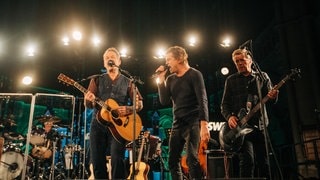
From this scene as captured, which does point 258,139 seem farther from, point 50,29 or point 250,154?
point 50,29

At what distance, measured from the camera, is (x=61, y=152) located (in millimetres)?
10047

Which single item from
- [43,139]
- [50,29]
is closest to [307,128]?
[43,139]

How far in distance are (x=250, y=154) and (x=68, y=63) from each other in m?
12.3

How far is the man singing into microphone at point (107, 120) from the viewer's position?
140 inches

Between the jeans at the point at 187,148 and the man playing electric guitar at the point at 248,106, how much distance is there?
95 cm

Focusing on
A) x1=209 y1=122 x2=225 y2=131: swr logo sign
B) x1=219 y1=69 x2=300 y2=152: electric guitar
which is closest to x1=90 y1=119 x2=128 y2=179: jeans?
x1=219 y1=69 x2=300 y2=152: electric guitar

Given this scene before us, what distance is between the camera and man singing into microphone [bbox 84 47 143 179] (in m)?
3.57

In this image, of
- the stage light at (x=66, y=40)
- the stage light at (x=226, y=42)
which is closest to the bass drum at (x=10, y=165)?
the stage light at (x=66, y=40)

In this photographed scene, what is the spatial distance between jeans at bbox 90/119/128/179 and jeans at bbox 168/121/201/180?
672 mm

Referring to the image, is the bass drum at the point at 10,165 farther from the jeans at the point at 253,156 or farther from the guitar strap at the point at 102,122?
the jeans at the point at 253,156

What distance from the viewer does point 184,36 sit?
1382 centimetres

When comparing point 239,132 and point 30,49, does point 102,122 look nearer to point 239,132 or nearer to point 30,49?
point 239,132

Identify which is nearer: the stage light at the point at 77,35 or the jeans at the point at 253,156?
the jeans at the point at 253,156

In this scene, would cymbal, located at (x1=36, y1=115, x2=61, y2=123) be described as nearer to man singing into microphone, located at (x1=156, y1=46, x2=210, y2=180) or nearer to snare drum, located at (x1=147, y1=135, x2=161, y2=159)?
snare drum, located at (x1=147, y1=135, x2=161, y2=159)
